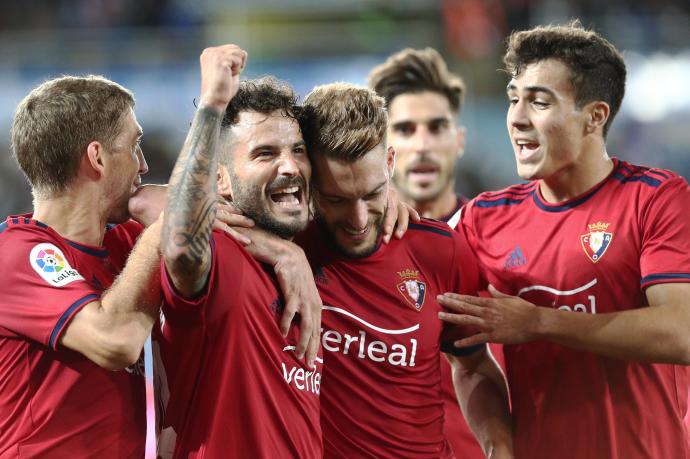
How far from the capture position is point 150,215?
3346 millimetres

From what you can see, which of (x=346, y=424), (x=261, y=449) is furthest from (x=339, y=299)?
(x=261, y=449)

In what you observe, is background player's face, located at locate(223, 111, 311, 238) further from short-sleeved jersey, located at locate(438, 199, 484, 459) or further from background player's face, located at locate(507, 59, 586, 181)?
short-sleeved jersey, located at locate(438, 199, 484, 459)

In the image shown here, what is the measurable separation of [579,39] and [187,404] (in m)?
2.38

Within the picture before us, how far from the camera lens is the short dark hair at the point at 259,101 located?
3.36 meters

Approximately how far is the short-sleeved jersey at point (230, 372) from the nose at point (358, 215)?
0.54 meters

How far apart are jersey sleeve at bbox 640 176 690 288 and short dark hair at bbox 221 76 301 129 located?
1516mm

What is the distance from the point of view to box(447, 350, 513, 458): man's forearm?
3.87m

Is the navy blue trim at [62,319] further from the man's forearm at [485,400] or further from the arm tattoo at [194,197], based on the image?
the man's forearm at [485,400]

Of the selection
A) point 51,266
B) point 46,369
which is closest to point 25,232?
point 51,266

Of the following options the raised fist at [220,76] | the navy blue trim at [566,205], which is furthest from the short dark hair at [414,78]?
the raised fist at [220,76]

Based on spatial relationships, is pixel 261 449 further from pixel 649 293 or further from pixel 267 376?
pixel 649 293

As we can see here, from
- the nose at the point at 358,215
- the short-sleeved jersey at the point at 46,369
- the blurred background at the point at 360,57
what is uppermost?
the blurred background at the point at 360,57

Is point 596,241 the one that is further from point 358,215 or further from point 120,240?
point 120,240

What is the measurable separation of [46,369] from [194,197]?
88 cm
